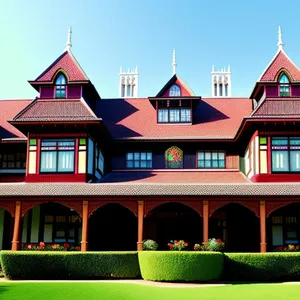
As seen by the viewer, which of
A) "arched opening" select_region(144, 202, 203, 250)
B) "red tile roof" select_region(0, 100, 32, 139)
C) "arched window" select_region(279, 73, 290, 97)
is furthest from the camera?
"red tile roof" select_region(0, 100, 32, 139)

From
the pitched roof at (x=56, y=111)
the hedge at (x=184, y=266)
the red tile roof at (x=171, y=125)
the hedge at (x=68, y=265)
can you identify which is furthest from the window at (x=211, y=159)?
the hedge at (x=68, y=265)

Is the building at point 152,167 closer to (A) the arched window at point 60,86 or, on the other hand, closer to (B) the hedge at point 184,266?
(A) the arched window at point 60,86

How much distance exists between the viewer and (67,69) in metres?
30.7

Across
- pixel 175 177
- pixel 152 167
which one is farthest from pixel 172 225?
pixel 152 167

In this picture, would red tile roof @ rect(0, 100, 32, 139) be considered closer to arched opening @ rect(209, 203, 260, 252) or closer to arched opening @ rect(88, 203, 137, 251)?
arched opening @ rect(88, 203, 137, 251)

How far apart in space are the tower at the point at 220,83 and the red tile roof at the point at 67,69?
11369 mm

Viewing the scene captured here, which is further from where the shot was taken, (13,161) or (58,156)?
(13,161)

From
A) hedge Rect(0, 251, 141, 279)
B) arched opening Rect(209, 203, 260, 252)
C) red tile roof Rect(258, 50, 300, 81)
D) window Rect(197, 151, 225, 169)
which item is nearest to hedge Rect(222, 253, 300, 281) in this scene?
hedge Rect(0, 251, 141, 279)

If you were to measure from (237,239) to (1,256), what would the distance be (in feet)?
42.9

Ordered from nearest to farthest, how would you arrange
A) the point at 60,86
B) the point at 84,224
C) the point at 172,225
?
the point at 84,224 → the point at 172,225 → the point at 60,86

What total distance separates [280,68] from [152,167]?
9814 mm

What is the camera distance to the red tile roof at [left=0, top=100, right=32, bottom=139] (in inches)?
1227

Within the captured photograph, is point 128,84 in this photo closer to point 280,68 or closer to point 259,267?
point 280,68

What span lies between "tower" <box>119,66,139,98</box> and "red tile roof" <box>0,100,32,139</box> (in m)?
7.46
